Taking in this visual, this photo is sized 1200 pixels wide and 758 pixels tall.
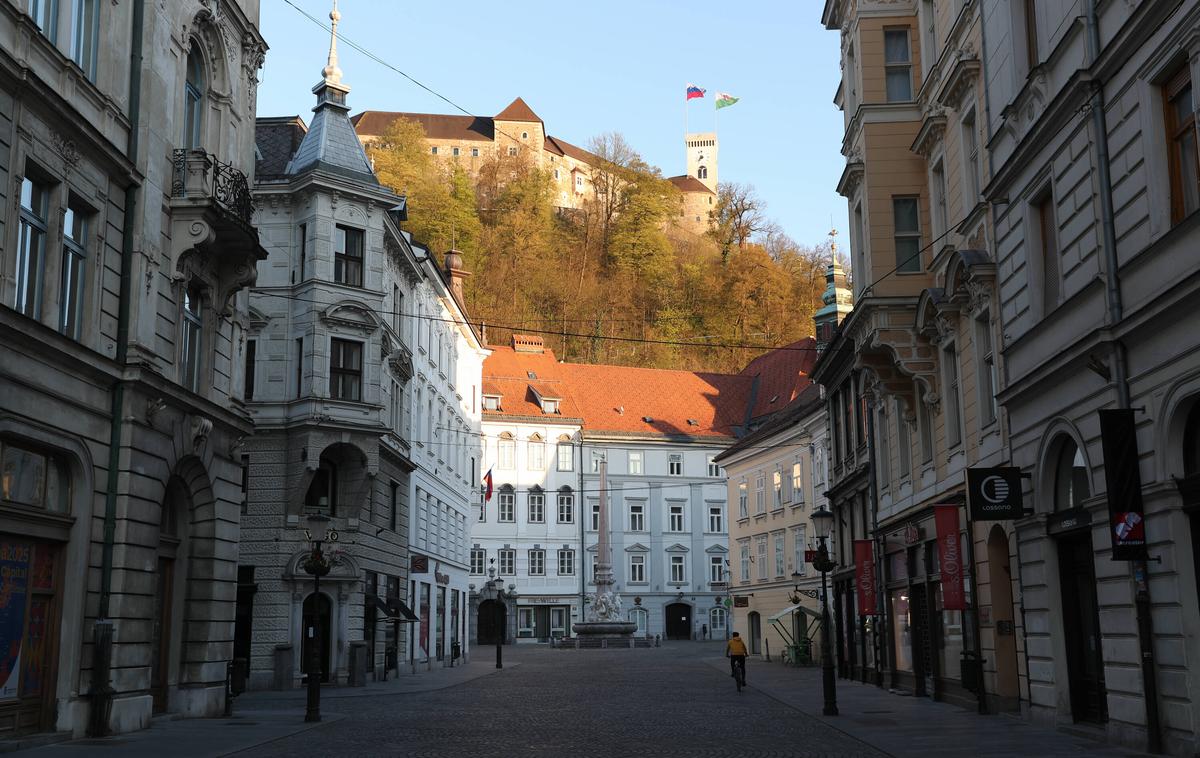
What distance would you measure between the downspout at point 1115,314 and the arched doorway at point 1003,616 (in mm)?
6757

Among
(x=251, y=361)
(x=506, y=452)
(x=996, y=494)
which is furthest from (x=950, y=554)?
(x=506, y=452)

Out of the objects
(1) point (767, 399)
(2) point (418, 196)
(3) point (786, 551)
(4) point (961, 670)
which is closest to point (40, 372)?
(4) point (961, 670)

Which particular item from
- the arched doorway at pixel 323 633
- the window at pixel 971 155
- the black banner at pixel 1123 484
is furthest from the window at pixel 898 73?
the arched doorway at pixel 323 633

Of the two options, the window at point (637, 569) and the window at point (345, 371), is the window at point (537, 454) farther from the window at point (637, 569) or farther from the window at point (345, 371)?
the window at point (345, 371)

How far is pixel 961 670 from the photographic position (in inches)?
866

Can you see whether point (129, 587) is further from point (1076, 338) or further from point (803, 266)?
point (803, 266)

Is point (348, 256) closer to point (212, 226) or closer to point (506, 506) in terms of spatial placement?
point (212, 226)

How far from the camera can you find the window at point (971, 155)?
70.2 feet

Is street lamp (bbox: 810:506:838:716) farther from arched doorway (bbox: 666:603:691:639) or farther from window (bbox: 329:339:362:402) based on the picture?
arched doorway (bbox: 666:603:691:639)

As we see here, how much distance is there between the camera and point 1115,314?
14.2 meters

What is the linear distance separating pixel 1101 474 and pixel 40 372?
1318 cm

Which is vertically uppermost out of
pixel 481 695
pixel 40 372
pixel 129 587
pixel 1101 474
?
pixel 40 372

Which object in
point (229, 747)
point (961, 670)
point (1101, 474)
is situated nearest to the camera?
point (1101, 474)

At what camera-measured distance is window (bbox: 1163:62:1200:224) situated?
12.7 metres
